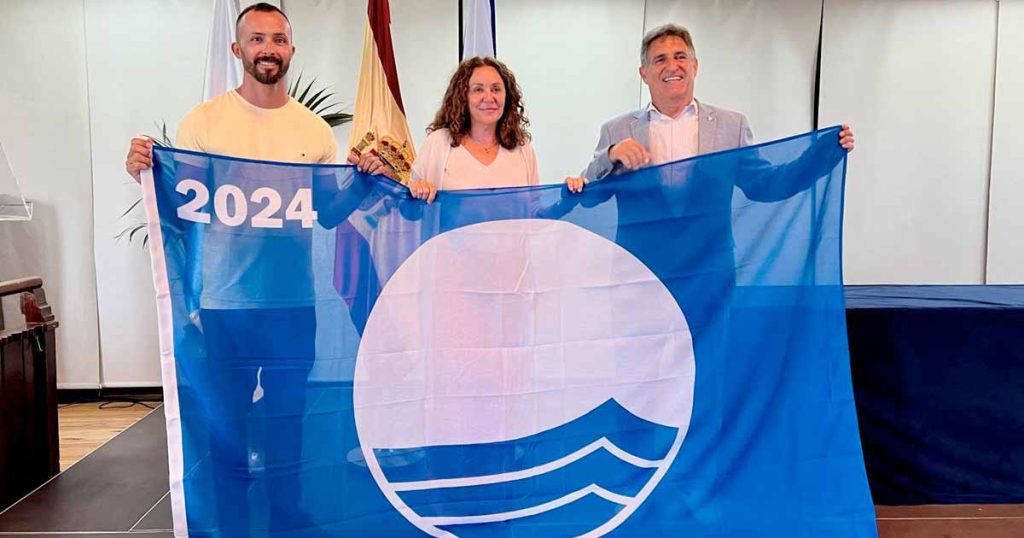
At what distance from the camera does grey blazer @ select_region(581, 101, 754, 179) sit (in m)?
2.07

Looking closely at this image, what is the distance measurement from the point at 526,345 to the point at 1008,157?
3632 mm

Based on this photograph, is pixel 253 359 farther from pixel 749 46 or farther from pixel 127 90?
pixel 749 46

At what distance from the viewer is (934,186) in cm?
410

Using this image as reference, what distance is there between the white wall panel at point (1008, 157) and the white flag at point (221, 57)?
4110mm

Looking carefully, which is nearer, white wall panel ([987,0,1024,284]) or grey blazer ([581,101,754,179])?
grey blazer ([581,101,754,179])

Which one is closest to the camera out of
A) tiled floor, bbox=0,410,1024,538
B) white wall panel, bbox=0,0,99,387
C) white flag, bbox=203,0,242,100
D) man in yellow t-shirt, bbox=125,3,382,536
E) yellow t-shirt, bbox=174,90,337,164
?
man in yellow t-shirt, bbox=125,3,382,536

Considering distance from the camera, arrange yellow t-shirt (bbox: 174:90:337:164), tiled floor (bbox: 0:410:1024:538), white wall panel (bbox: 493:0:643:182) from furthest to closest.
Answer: white wall panel (bbox: 493:0:643:182)
tiled floor (bbox: 0:410:1024:538)
yellow t-shirt (bbox: 174:90:337:164)

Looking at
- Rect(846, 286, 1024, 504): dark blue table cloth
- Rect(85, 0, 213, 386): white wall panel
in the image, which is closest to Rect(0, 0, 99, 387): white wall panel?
Rect(85, 0, 213, 386): white wall panel

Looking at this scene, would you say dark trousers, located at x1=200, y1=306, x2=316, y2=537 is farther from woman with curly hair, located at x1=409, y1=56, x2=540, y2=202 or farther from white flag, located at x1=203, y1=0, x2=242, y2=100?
white flag, located at x1=203, y1=0, x2=242, y2=100

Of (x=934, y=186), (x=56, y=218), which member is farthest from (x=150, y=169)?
(x=934, y=186)

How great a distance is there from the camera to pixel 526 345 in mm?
1917

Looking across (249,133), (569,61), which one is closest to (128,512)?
(249,133)

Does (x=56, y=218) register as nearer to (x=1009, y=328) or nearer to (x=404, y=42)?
(x=404, y=42)

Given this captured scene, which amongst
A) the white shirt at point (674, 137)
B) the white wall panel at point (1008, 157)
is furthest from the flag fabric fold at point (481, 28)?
the white wall panel at point (1008, 157)
